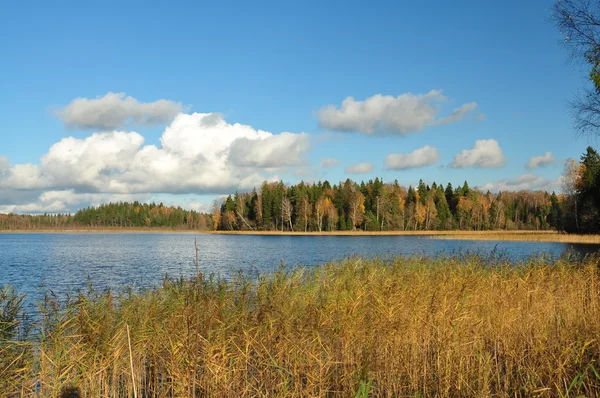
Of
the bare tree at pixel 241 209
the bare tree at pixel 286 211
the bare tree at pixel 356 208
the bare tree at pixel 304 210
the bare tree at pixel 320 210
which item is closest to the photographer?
the bare tree at pixel 356 208

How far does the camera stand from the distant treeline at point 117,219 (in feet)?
553

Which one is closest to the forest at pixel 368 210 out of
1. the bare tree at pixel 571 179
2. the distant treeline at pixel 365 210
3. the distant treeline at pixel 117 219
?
the distant treeline at pixel 365 210

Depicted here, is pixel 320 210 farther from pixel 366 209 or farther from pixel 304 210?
pixel 366 209

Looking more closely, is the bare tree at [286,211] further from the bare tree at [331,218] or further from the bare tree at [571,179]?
the bare tree at [571,179]

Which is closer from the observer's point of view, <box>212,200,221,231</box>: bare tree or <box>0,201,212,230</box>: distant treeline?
<box>212,200,221,231</box>: bare tree

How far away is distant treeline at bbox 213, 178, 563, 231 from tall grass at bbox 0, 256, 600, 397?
84.9m

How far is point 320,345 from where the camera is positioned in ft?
22.0

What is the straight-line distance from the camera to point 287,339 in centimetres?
653

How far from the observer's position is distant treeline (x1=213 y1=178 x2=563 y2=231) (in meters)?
96.4

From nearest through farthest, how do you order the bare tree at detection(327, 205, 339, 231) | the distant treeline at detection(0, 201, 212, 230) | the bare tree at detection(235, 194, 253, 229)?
the bare tree at detection(327, 205, 339, 231) < the bare tree at detection(235, 194, 253, 229) < the distant treeline at detection(0, 201, 212, 230)

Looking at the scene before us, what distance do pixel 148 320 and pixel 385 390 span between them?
4.04 metres

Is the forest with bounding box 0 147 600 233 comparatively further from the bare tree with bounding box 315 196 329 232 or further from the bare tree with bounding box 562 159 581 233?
the bare tree with bounding box 562 159 581 233

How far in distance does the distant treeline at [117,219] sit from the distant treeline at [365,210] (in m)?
62.5

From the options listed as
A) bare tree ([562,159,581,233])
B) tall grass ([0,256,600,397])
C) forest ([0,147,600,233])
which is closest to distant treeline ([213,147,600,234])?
forest ([0,147,600,233])
